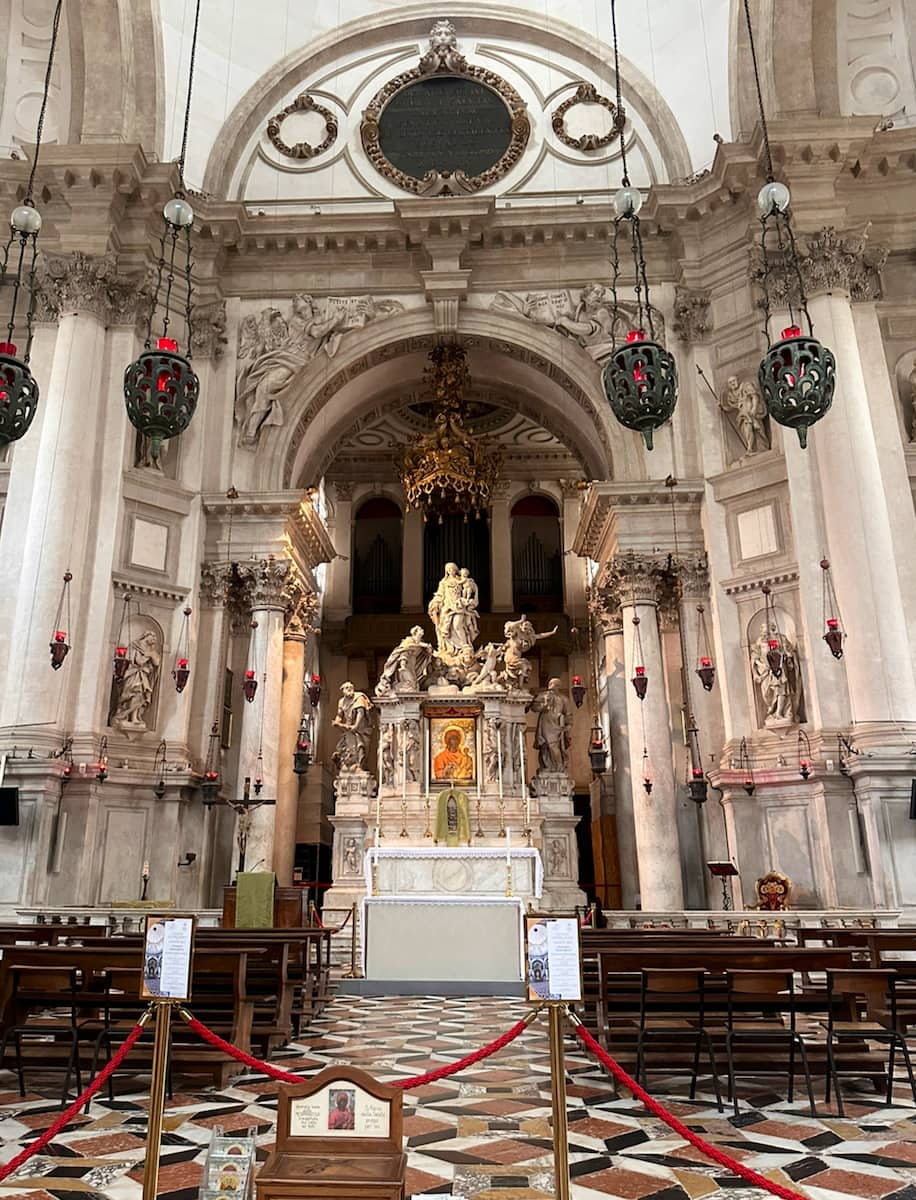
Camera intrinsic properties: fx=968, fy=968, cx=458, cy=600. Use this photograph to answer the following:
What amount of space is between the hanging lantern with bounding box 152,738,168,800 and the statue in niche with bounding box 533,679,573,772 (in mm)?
6623

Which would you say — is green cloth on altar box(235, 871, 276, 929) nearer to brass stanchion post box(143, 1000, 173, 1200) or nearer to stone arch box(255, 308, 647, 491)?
stone arch box(255, 308, 647, 491)

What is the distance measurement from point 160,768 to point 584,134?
13271mm

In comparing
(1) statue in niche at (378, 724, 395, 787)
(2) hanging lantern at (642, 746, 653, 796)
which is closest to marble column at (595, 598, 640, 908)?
(2) hanging lantern at (642, 746, 653, 796)

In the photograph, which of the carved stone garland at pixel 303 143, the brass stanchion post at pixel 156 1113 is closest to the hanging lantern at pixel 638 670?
the carved stone garland at pixel 303 143

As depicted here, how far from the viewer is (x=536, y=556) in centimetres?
2558

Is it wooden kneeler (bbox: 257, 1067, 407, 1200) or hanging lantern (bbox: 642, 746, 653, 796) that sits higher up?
hanging lantern (bbox: 642, 746, 653, 796)

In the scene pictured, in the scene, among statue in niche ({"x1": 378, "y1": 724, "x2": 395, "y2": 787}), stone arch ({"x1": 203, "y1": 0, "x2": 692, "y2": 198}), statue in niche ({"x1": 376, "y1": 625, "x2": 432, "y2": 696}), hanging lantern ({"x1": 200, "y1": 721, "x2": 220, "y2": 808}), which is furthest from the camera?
statue in niche ({"x1": 376, "y1": 625, "x2": 432, "y2": 696})

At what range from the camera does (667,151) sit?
55.5 feet

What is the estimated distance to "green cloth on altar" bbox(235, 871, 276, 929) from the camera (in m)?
11.1

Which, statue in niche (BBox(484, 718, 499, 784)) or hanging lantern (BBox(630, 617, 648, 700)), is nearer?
hanging lantern (BBox(630, 617, 648, 700))

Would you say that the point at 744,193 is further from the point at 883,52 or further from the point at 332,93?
the point at 332,93

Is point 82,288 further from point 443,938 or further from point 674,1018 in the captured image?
point 674,1018

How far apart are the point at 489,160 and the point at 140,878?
533 inches

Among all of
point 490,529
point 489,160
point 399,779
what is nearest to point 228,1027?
point 399,779
